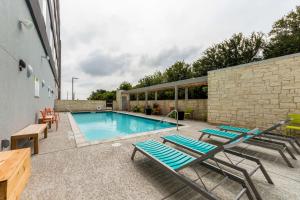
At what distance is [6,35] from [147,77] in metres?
28.4

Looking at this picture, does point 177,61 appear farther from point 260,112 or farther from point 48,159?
point 48,159

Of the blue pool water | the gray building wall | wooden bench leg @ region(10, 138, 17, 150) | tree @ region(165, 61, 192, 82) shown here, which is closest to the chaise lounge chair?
the blue pool water

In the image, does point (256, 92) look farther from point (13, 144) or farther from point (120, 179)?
point (13, 144)

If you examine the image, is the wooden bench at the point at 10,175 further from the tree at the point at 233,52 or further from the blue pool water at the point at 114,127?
the tree at the point at 233,52

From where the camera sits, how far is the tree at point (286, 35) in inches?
485

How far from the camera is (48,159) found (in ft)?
9.64

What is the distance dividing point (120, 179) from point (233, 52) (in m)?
20.9

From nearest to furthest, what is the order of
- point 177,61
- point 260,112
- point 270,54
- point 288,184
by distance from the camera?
point 288,184 → point 260,112 → point 270,54 → point 177,61

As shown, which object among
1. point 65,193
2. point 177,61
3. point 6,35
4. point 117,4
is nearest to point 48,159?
point 65,193

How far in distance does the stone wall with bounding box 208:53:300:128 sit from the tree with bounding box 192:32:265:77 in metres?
12.6

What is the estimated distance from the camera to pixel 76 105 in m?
17.3

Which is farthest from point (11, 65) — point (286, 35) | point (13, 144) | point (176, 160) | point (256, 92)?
point (286, 35)

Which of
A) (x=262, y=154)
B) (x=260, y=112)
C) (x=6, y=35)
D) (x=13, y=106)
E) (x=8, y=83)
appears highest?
(x=6, y=35)

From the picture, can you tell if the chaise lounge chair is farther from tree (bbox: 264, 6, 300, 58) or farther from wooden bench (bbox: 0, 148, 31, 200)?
tree (bbox: 264, 6, 300, 58)
